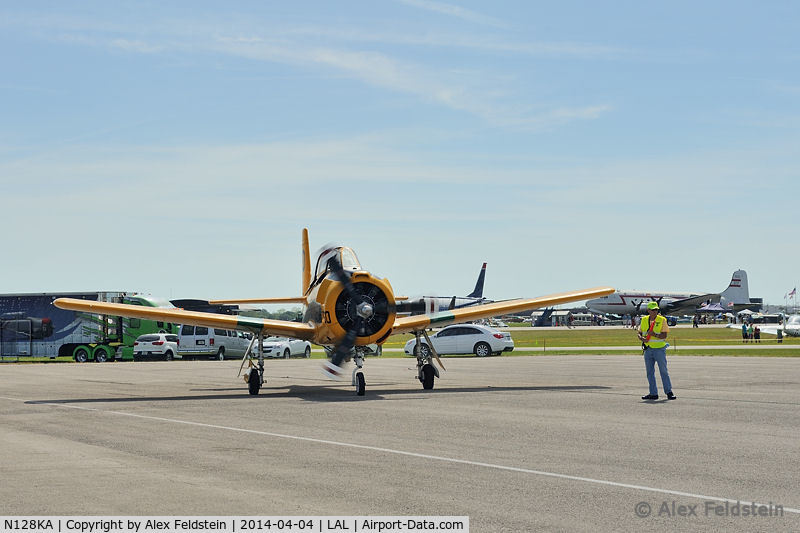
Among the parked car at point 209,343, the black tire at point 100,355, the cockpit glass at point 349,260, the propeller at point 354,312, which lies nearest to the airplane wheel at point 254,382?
the propeller at point 354,312

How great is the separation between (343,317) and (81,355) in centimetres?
3244

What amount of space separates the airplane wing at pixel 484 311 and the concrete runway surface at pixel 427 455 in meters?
1.90

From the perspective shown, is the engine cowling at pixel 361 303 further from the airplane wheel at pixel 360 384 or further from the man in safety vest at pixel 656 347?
the man in safety vest at pixel 656 347

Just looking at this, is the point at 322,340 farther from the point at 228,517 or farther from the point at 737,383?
the point at 228,517

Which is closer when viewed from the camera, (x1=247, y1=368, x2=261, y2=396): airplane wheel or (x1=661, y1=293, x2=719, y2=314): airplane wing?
(x1=247, y1=368, x2=261, y2=396): airplane wheel

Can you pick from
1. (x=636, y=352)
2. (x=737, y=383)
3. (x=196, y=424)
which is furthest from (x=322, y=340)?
(x=636, y=352)

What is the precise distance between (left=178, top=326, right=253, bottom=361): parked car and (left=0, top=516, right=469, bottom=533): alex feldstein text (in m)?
42.1

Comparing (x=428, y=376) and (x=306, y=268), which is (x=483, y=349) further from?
(x=428, y=376)

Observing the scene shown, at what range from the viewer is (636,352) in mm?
46281

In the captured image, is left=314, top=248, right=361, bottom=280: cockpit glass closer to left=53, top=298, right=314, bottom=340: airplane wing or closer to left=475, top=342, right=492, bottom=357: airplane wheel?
left=53, top=298, right=314, bottom=340: airplane wing

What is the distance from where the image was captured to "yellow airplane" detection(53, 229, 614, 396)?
20.9 meters

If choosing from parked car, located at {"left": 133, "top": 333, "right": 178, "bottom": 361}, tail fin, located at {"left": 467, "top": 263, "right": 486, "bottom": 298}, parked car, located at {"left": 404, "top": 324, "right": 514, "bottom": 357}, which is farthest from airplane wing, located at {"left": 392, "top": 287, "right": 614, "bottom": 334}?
tail fin, located at {"left": 467, "top": 263, "right": 486, "bottom": 298}

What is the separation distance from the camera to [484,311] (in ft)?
81.4

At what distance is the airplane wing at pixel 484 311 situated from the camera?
2327 cm
